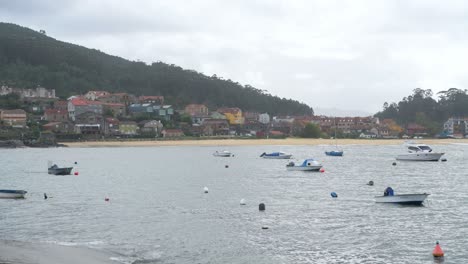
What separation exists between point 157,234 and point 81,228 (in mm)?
4920

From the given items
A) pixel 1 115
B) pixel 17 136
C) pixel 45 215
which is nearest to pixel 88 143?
pixel 17 136

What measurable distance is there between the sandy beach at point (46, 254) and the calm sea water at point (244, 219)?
1157 millimetres

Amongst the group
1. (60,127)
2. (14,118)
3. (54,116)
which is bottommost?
(60,127)

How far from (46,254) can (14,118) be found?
145775 mm

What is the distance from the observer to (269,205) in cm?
4294

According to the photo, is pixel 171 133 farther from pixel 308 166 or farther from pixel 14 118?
pixel 308 166

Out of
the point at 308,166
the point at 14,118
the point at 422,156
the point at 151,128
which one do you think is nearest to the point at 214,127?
the point at 151,128

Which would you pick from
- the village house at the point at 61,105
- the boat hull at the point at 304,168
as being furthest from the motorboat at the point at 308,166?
the village house at the point at 61,105

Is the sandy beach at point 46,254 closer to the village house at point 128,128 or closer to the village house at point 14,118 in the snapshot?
the village house at point 128,128

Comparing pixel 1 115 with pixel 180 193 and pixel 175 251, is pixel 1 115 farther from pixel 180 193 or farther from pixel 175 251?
pixel 175 251

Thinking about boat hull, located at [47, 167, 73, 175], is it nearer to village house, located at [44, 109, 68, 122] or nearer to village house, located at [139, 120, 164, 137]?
village house, located at [139, 120, 164, 137]

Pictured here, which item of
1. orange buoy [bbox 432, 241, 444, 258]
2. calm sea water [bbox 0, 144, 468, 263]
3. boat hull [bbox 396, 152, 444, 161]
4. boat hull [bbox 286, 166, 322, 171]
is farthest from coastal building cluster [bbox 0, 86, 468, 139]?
orange buoy [bbox 432, 241, 444, 258]

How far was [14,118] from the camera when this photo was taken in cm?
16300

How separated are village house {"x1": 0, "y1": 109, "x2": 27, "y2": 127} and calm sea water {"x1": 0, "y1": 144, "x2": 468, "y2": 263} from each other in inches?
4052
